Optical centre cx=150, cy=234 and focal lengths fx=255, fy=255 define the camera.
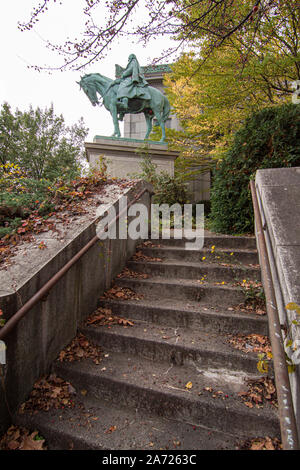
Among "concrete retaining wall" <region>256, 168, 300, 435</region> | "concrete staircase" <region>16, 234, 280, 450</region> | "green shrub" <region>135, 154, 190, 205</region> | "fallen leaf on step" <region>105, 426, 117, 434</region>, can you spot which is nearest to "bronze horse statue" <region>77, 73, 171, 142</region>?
"green shrub" <region>135, 154, 190, 205</region>

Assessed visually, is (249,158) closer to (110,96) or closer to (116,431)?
(116,431)

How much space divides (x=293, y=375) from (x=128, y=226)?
292 cm

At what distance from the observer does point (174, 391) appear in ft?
6.69

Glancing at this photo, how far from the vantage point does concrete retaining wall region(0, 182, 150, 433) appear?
2006mm

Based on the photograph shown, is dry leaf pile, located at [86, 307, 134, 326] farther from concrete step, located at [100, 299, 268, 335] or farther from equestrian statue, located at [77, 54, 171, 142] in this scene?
equestrian statue, located at [77, 54, 171, 142]

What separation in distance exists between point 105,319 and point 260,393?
1722mm

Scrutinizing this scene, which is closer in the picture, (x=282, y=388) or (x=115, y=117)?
(x=282, y=388)

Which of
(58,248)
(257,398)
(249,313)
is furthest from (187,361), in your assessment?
(58,248)

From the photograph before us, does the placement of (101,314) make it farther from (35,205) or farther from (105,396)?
(35,205)

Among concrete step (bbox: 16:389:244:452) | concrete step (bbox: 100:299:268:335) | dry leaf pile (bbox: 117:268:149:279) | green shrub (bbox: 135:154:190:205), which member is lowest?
concrete step (bbox: 16:389:244:452)

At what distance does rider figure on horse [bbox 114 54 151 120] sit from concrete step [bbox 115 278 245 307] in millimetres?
8140

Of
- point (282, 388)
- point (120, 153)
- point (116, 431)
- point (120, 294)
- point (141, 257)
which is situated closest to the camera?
point (282, 388)

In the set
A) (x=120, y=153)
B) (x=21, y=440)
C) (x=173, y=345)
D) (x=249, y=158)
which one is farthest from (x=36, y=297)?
(x=120, y=153)

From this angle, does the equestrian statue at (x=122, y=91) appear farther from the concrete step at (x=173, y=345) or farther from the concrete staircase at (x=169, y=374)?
the concrete step at (x=173, y=345)
